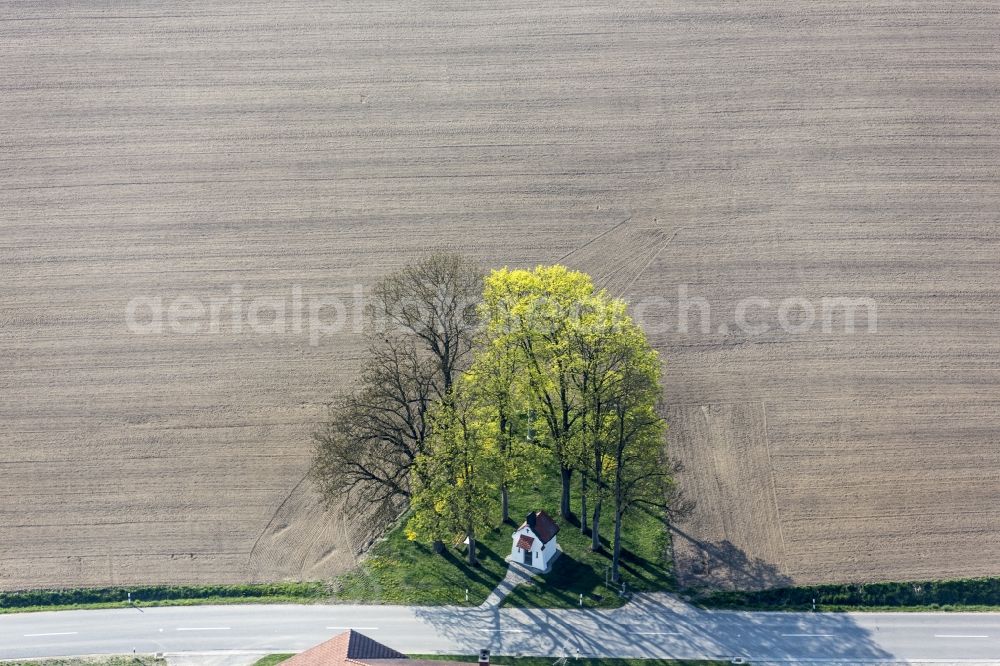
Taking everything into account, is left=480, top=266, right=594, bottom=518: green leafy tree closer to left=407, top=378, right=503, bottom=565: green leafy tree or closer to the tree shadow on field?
left=407, top=378, right=503, bottom=565: green leafy tree

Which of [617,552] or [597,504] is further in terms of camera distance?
[597,504]

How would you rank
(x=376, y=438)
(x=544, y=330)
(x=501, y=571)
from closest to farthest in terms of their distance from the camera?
(x=544, y=330)
(x=501, y=571)
(x=376, y=438)

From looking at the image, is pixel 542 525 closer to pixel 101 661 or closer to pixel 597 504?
pixel 597 504

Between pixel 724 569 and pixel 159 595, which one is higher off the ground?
pixel 724 569

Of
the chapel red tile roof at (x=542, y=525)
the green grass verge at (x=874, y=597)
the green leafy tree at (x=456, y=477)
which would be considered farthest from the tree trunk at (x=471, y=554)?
the green grass verge at (x=874, y=597)

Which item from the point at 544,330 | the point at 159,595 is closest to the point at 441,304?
the point at 544,330

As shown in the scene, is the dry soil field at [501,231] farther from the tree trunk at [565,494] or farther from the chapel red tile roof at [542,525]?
the chapel red tile roof at [542,525]

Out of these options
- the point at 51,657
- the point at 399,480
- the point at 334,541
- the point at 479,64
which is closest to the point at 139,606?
the point at 51,657

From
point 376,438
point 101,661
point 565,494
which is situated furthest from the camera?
point 565,494
